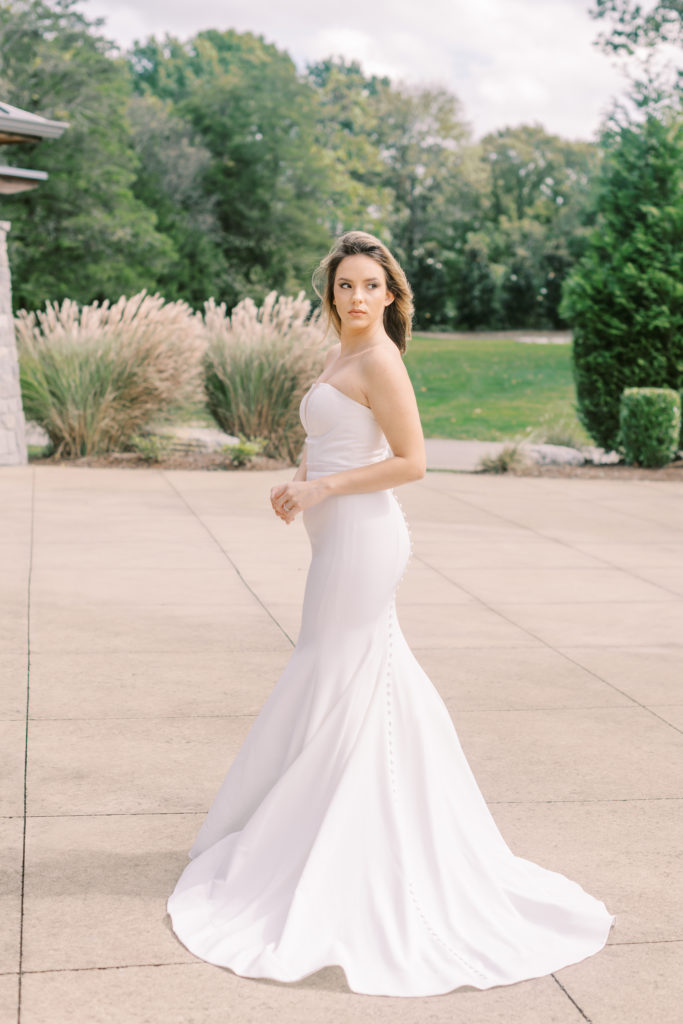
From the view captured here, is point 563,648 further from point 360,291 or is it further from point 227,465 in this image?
point 227,465

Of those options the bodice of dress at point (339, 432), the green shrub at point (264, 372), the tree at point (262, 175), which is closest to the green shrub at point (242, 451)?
the green shrub at point (264, 372)

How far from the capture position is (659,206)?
17.5 metres

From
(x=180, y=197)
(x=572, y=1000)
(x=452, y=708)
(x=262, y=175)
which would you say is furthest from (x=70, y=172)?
(x=572, y=1000)

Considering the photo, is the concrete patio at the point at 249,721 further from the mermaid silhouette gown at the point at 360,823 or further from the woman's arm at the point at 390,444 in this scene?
the woman's arm at the point at 390,444

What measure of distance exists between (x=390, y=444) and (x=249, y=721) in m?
2.35

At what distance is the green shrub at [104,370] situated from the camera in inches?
571

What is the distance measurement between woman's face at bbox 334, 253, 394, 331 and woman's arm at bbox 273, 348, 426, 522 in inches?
4.8

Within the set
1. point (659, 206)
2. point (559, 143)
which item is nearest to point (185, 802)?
point (659, 206)

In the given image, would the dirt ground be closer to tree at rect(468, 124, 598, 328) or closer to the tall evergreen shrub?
the tall evergreen shrub

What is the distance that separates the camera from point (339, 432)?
11.1 feet

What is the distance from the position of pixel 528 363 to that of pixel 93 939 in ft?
123

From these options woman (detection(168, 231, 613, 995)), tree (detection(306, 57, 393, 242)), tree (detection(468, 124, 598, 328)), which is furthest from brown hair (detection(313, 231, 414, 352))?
tree (detection(306, 57, 393, 242))

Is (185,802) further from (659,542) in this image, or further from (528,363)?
(528,363)

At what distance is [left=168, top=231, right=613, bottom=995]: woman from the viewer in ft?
10.6
